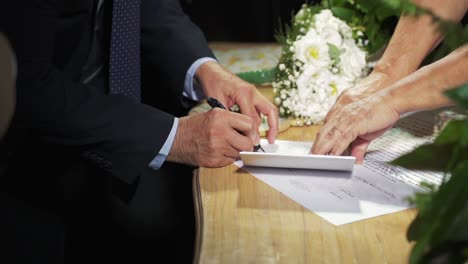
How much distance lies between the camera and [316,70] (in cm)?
164

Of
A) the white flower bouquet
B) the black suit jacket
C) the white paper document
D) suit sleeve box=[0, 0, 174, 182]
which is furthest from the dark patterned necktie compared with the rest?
the white paper document

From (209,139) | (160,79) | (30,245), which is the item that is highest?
(209,139)

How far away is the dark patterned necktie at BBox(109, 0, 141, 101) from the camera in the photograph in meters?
1.72

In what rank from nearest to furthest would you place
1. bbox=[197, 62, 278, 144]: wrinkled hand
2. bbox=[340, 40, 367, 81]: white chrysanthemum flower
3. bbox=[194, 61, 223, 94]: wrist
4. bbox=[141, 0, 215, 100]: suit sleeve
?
bbox=[197, 62, 278, 144]: wrinkled hand, bbox=[340, 40, 367, 81]: white chrysanthemum flower, bbox=[194, 61, 223, 94]: wrist, bbox=[141, 0, 215, 100]: suit sleeve

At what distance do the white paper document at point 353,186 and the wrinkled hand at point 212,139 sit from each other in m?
0.05

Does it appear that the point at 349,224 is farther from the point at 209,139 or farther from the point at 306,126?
the point at 306,126

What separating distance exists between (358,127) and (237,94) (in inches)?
16.8

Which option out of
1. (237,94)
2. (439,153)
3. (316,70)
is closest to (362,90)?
(316,70)

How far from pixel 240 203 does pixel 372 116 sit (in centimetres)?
42

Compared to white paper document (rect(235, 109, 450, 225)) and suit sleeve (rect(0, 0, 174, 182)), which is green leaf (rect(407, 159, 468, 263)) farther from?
suit sleeve (rect(0, 0, 174, 182))

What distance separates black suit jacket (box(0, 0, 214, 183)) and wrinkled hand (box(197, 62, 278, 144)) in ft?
0.86

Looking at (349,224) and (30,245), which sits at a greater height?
(349,224)

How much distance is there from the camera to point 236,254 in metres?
0.96

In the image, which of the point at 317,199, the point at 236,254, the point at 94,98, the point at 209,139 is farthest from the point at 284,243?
the point at 94,98
